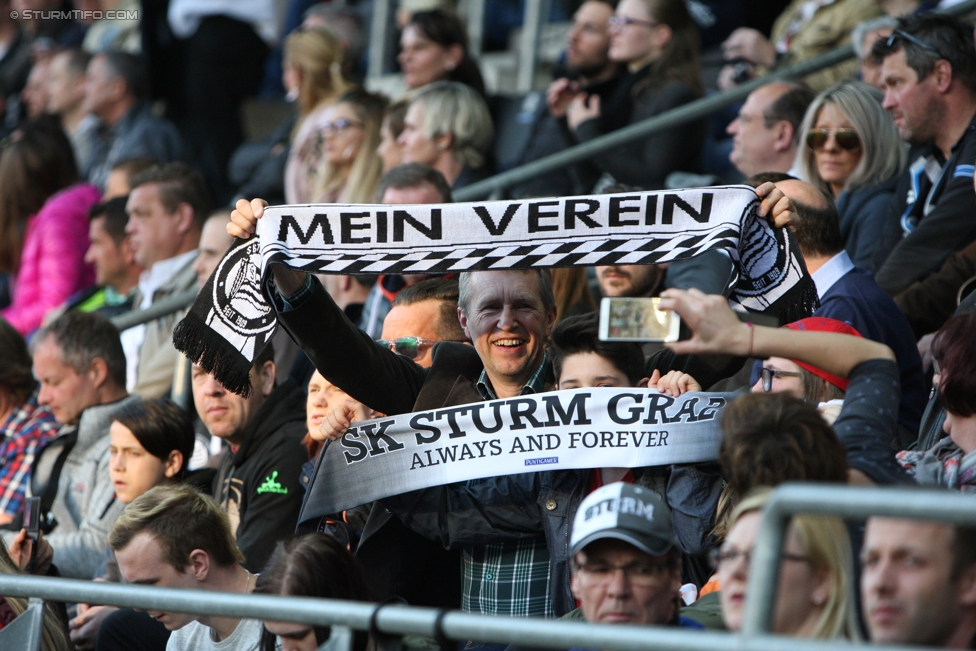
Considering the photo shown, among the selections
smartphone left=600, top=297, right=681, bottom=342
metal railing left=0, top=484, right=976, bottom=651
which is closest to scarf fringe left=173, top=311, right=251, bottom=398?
metal railing left=0, top=484, right=976, bottom=651

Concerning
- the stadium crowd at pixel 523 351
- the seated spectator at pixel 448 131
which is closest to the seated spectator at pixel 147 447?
the stadium crowd at pixel 523 351

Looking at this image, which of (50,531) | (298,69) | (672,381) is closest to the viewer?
(672,381)

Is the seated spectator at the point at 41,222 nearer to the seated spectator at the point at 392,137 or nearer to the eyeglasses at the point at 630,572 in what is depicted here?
the seated spectator at the point at 392,137

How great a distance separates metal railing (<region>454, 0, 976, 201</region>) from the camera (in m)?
7.29

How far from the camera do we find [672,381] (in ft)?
13.0

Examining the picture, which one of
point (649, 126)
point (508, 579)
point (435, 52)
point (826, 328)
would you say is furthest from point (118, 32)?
point (826, 328)

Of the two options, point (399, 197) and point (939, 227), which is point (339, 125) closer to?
point (399, 197)

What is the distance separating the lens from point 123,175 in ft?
28.9

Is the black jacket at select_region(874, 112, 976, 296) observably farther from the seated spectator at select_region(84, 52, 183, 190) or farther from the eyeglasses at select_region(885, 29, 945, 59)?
the seated spectator at select_region(84, 52, 183, 190)

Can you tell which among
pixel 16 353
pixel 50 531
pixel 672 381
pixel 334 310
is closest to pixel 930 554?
pixel 672 381

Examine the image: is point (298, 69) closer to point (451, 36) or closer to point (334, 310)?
point (451, 36)

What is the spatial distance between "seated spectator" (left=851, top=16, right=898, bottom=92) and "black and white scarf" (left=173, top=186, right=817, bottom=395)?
2.38 m

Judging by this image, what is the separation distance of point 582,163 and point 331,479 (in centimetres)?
422

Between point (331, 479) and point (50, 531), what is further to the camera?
point (50, 531)
